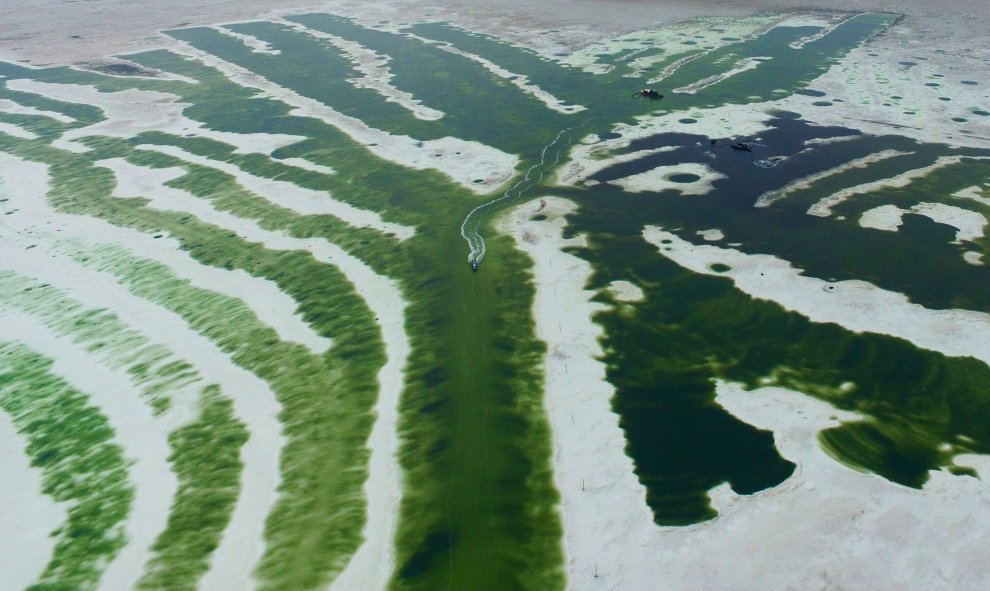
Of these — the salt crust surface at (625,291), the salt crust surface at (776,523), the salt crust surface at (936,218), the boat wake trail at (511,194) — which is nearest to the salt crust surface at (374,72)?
the boat wake trail at (511,194)

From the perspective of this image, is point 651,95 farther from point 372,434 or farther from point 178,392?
point 178,392

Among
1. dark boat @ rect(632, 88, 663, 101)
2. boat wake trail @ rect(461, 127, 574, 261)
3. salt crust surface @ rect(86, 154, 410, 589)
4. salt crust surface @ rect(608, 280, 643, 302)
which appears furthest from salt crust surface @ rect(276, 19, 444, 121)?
salt crust surface @ rect(608, 280, 643, 302)

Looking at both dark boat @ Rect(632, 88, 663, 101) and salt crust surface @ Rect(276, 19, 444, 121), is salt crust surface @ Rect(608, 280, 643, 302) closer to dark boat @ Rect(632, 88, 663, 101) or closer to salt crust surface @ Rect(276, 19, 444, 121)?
salt crust surface @ Rect(276, 19, 444, 121)

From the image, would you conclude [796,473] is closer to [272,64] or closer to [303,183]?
[303,183]

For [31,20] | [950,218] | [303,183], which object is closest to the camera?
[950,218]

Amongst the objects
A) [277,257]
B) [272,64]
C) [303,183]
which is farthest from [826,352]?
[272,64]

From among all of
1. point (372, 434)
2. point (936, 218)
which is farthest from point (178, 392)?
point (936, 218)

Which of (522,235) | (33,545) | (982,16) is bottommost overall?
(33,545)

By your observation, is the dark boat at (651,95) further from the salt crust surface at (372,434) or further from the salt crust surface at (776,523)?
the salt crust surface at (776,523)
